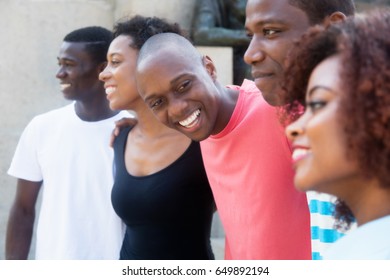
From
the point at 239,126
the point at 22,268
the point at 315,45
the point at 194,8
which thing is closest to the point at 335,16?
the point at 239,126

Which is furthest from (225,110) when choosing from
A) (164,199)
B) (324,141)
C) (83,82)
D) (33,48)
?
(33,48)

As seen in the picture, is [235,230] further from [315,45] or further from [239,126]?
[315,45]

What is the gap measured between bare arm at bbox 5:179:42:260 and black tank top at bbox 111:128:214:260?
2.87ft

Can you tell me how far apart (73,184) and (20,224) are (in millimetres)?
481

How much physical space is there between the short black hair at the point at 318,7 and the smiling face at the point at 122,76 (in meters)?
1.17

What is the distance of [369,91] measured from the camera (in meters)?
1.60

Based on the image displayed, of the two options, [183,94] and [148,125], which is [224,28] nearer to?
[148,125]

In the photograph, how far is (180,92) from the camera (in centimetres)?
275

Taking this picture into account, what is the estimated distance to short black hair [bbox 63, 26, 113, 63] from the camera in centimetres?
406

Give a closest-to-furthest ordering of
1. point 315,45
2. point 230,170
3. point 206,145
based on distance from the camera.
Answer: point 315,45
point 230,170
point 206,145

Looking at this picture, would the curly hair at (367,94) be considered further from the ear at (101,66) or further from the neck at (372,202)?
the ear at (101,66)

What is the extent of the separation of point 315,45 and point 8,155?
171 inches

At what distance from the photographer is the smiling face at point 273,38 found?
2439mm

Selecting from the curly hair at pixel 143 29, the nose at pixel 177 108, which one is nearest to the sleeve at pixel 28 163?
the curly hair at pixel 143 29
